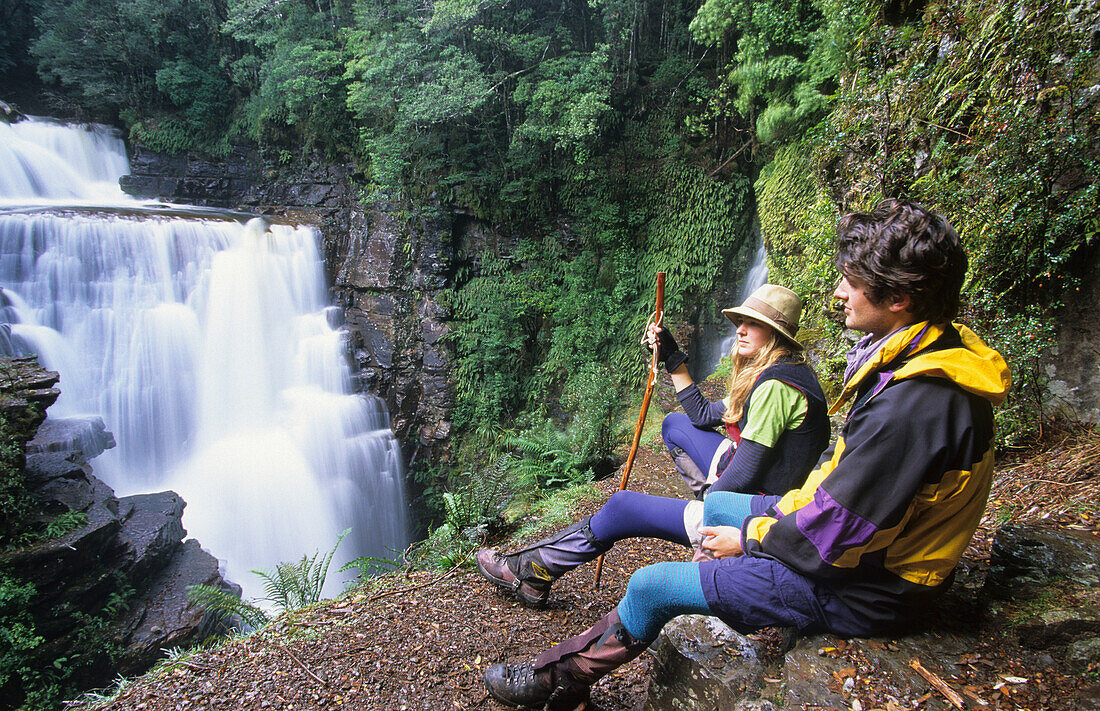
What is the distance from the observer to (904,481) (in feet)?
4.55

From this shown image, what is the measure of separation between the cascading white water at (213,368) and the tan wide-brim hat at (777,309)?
380 inches

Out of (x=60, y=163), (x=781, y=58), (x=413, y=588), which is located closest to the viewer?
(x=413, y=588)

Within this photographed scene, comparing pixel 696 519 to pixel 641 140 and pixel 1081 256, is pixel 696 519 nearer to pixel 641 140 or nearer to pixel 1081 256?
pixel 1081 256

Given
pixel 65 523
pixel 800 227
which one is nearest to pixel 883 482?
pixel 800 227

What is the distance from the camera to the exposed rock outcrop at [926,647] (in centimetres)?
155

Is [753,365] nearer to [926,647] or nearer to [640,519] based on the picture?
[640,519]

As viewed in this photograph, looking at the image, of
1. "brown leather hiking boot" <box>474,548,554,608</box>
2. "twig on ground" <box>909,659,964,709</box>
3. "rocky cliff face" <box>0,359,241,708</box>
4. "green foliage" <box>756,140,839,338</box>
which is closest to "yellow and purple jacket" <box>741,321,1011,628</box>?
"twig on ground" <box>909,659,964,709</box>

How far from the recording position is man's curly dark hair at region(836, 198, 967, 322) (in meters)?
1.48

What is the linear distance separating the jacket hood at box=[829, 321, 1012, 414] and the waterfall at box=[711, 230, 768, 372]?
760cm

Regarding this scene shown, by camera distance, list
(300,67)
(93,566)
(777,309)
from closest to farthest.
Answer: (777,309) < (93,566) < (300,67)

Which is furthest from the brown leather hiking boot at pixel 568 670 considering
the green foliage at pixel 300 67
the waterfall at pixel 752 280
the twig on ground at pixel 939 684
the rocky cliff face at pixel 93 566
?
the green foliage at pixel 300 67

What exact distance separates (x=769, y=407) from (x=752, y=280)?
25.2 feet

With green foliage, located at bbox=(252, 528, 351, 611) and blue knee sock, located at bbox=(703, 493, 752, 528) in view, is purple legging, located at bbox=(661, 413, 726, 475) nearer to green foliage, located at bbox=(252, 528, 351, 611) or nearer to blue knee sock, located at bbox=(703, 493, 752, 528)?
blue knee sock, located at bbox=(703, 493, 752, 528)

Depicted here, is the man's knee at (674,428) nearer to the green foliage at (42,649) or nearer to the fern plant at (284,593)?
the fern plant at (284,593)
